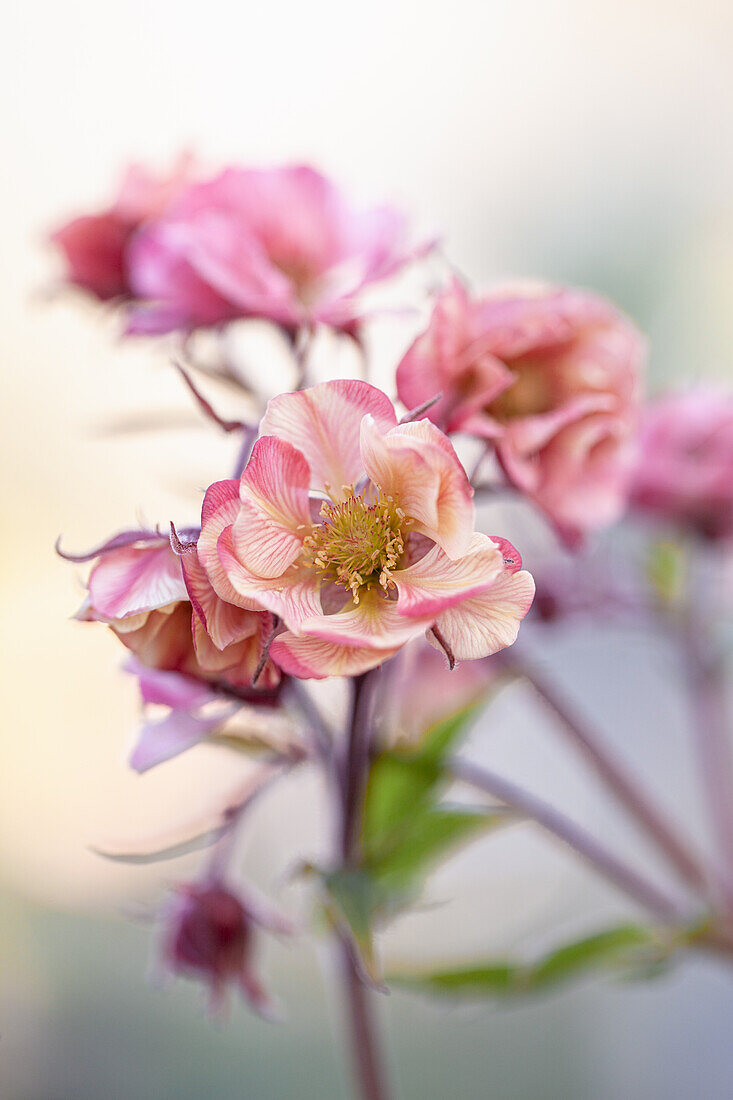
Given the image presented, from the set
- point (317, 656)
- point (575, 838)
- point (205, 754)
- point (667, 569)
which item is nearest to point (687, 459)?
point (667, 569)

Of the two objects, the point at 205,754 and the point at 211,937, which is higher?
the point at 211,937

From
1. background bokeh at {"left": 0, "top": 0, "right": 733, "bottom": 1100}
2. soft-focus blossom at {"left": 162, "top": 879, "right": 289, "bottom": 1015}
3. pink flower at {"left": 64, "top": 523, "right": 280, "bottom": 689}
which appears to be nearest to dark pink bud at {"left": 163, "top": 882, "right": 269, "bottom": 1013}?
soft-focus blossom at {"left": 162, "top": 879, "right": 289, "bottom": 1015}

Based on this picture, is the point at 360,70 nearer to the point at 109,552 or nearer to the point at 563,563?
the point at 563,563

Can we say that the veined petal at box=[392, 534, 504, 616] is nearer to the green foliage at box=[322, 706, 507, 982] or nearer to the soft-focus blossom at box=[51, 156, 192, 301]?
the green foliage at box=[322, 706, 507, 982]

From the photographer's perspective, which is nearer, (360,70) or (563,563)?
(563,563)

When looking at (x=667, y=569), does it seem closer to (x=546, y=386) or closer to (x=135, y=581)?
(x=546, y=386)

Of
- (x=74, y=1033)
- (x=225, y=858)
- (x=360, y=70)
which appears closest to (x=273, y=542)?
(x=225, y=858)
